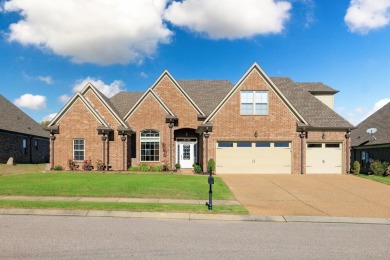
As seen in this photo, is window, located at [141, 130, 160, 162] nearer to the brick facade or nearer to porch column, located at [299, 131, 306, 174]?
porch column, located at [299, 131, 306, 174]

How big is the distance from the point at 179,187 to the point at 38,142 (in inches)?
1230

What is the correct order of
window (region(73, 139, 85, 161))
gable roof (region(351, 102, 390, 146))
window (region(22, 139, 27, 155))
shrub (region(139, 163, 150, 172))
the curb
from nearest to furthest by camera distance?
the curb
shrub (region(139, 163, 150, 172))
window (region(73, 139, 85, 161))
gable roof (region(351, 102, 390, 146))
window (region(22, 139, 27, 155))

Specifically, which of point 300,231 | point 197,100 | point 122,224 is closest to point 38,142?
point 197,100

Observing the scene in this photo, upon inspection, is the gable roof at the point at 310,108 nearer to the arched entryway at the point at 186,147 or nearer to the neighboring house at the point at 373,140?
the neighboring house at the point at 373,140

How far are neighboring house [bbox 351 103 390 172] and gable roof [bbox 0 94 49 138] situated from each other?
3500 centimetres

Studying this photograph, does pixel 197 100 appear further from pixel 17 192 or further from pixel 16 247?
pixel 16 247

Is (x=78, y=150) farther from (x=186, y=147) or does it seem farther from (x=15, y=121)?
(x=15, y=121)

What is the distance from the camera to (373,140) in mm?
26672

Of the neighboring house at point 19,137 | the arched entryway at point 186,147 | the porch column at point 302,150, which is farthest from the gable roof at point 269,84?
the neighboring house at point 19,137

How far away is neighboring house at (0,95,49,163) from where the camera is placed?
103ft

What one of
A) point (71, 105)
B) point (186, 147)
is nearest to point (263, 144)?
point (186, 147)

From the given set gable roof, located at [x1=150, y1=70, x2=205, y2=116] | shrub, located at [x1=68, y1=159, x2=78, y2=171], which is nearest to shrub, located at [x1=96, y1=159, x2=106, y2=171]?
shrub, located at [x1=68, y1=159, x2=78, y2=171]

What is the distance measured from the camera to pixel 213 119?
23.4 meters

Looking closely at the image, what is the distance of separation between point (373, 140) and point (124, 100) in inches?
918
